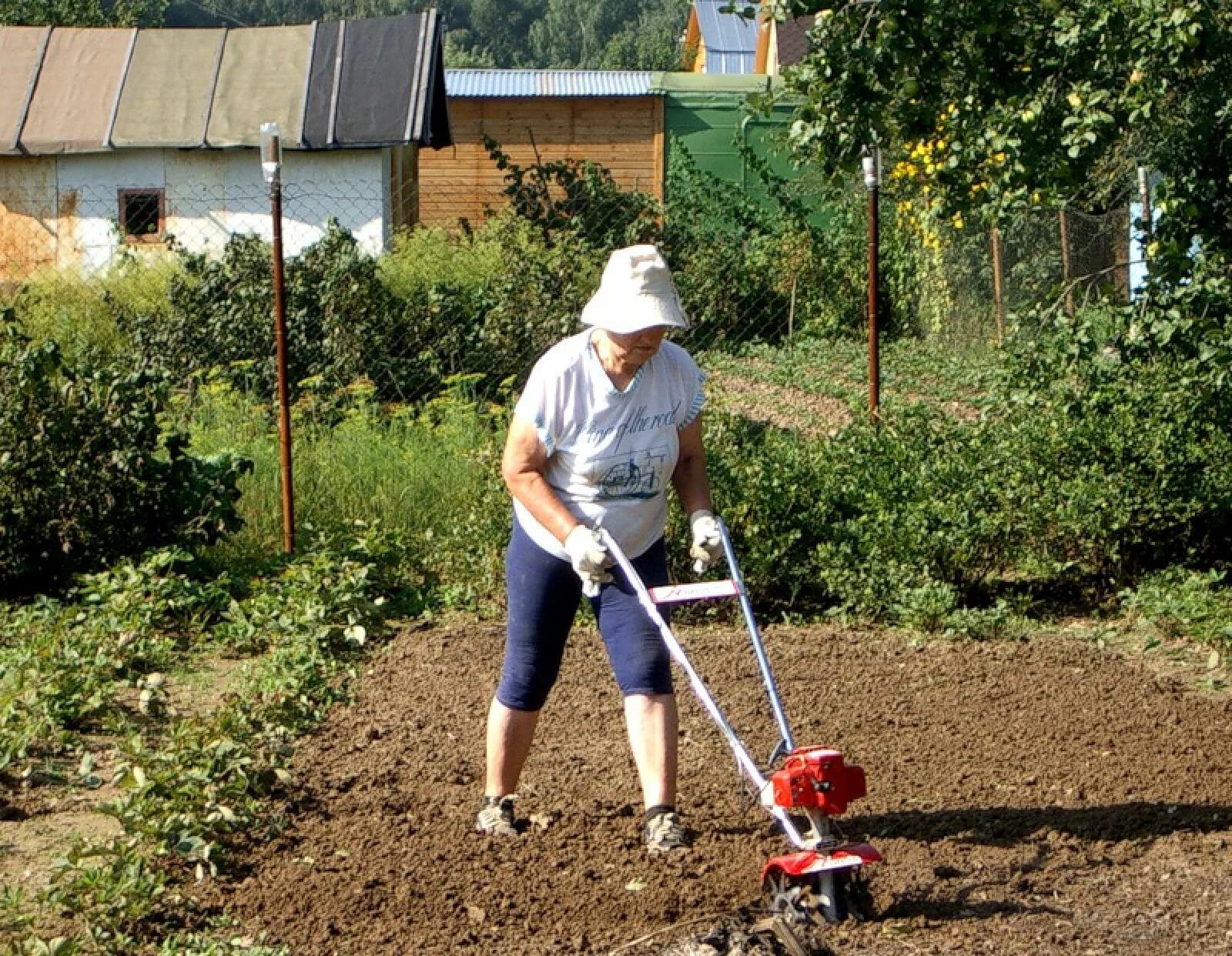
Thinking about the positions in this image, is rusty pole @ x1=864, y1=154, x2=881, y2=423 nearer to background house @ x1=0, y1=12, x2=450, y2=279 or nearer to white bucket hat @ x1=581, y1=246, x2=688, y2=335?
white bucket hat @ x1=581, y1=246, x2=688, y2=335

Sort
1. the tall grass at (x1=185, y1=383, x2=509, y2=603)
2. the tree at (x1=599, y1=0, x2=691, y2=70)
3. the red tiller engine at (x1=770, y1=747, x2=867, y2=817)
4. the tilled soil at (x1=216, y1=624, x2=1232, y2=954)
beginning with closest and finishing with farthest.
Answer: the red tiller engine at (x1=770, y1=747, x2=867, y2=817), the tilled soil at (x1=216, y1=624, x2=1232, y2=954), the tall grass at (x1=185, y1=383, x2=509, y2=603), the tree at (x1=599, y1=0, x2=691, y2=70)

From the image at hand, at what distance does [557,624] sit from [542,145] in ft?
61.9

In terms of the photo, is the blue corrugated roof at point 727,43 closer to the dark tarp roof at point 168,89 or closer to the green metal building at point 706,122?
the green metal building at point 706,122

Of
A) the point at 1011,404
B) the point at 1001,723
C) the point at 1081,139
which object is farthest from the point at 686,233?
the point at 1001,723

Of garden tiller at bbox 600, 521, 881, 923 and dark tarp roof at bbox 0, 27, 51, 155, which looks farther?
dark tarp roof at bbox 0, 27, 51, 155

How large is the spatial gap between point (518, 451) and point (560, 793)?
1.36m

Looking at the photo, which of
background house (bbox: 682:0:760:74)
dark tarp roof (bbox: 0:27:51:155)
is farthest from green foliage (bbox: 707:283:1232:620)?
background house (bbox: 682:0:760:74)

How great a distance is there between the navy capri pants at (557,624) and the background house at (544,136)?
17.0 metres

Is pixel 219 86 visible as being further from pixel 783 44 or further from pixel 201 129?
pixel 783 44

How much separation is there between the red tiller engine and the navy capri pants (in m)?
0.69

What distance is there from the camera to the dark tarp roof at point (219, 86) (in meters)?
17.3

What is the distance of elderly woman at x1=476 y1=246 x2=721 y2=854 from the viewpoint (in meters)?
4.55

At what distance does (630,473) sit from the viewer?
4.71m

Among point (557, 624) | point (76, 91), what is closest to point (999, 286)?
point (76, 91)
